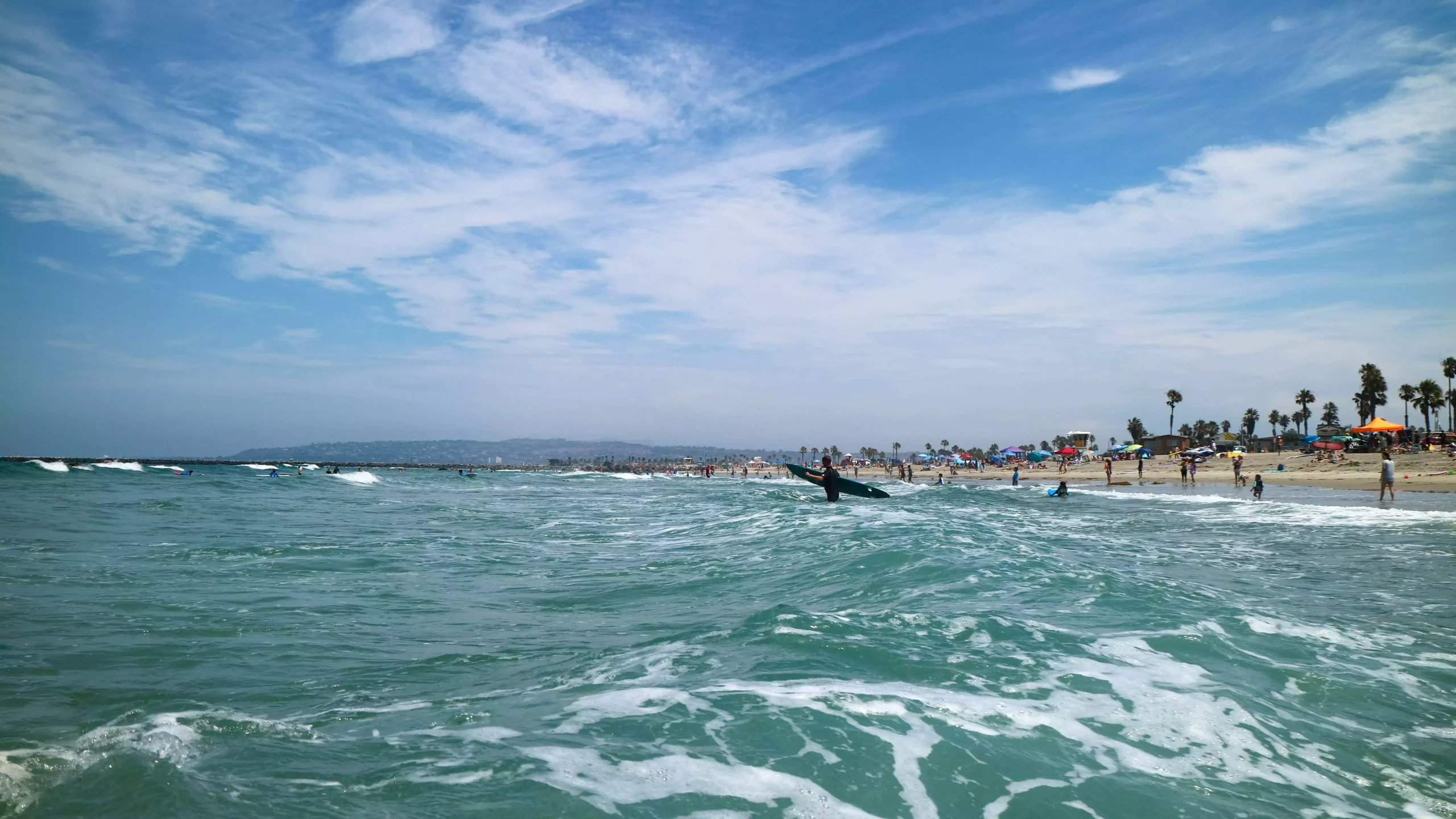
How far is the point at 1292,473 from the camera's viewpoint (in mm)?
55312

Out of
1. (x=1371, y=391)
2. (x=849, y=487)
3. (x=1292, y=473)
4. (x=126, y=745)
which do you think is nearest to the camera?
(x=126, y=745)

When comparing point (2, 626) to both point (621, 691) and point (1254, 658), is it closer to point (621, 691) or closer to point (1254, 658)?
point (621, 691)

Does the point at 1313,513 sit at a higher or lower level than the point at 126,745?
lower

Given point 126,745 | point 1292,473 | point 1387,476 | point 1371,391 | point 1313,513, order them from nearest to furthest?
point 126,745 < point 1313,513 < point 1387,476 < point 1292,473 < point 1371,391

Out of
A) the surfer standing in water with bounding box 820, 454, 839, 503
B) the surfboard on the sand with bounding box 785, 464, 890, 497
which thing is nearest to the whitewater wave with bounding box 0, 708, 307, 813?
the surfer standing in water with bounding box 820, 454, 839, 503

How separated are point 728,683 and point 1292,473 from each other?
63.8 m

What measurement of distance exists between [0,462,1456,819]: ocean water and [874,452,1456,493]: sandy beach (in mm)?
33047

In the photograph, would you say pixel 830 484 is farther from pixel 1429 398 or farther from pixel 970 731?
pixel 1429 398

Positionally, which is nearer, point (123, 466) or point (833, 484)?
point (833, 484)

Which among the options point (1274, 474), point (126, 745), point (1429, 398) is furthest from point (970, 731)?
point (1429, 398)

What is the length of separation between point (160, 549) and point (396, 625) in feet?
33.2

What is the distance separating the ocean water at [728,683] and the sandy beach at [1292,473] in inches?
1301

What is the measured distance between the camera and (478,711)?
612 cm

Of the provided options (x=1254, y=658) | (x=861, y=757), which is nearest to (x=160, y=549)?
(x=861, y=757)
